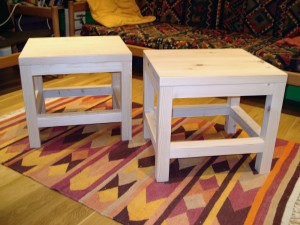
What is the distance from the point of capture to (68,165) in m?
1.37

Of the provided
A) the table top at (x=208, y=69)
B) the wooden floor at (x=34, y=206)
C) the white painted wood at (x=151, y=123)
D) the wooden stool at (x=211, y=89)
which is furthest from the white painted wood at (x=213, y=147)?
the wooden floor at (x=34, y=206)

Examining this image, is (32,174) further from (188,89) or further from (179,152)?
(188,89)

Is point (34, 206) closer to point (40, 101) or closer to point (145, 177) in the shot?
point (145, 177)

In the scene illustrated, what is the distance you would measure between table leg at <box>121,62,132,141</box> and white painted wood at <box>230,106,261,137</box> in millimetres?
511

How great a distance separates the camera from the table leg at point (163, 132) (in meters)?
1.14

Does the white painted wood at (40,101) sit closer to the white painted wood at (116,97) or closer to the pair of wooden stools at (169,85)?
the pair of wooden stools at (169,85)

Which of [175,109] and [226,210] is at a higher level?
[175,109]

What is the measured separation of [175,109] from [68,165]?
56 centimetres

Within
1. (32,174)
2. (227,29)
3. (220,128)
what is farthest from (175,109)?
(227,29)

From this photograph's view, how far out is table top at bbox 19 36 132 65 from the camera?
1.36 m

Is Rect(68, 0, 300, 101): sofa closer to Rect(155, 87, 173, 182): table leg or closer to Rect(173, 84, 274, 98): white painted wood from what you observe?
Rect(173, 84, 274, 98): white painted wood

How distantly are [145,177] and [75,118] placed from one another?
0.44 meters

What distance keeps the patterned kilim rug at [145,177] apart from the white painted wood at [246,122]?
0.14 meters

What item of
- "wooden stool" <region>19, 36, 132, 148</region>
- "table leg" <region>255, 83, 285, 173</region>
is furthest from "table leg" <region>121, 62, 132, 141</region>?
"table leg" <region>255, 83, 285, 173</region>
